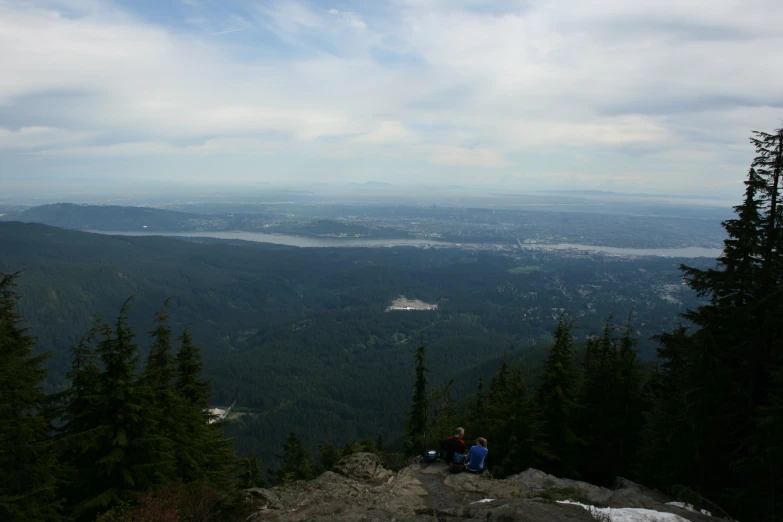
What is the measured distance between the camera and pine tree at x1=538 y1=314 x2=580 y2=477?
20.2 meters

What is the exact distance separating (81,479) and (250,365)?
113m

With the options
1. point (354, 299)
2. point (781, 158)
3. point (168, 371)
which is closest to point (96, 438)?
point (168, 371)

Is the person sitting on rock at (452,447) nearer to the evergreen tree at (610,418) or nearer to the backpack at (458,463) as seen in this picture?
the backpack at (458,463)

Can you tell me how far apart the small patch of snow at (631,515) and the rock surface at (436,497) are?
1.10ft

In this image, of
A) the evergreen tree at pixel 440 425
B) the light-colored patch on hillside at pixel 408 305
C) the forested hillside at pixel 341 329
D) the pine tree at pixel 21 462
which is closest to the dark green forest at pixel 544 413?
the pine tree at pixel 21 462

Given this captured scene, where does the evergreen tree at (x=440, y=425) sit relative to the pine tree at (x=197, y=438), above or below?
below

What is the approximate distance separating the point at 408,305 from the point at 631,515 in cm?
17321

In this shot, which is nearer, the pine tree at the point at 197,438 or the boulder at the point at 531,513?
the boulder at the point at 531,513

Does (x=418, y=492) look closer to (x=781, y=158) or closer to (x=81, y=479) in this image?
(x=81, y=479)

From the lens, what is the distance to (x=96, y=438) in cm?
1340

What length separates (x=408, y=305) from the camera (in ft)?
599

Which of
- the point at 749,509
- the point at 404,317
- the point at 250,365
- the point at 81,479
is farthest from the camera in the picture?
the point at 404,317

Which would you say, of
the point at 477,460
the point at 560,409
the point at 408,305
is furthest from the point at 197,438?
the point at 408,305

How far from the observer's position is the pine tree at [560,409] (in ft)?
66.2
